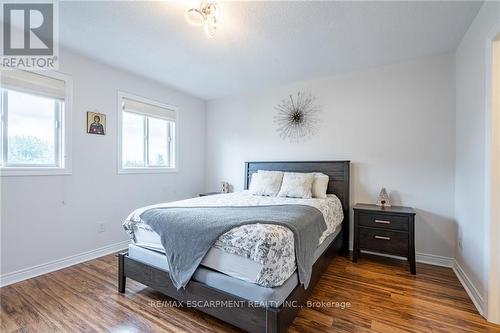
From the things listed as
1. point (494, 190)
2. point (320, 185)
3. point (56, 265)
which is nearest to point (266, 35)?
point (320, 185)

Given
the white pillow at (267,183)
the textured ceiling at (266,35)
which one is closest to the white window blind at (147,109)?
the textured ceiling at (266,35)

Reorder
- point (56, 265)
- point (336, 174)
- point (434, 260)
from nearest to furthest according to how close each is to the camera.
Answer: point (56, 265)
point (434, 260)
point (336, 174)

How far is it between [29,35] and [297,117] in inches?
131

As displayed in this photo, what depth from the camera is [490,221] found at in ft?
5.71

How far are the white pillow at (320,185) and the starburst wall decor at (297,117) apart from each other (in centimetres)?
73

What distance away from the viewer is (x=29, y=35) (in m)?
2.37

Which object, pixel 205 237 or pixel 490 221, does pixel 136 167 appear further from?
pixel 490 221

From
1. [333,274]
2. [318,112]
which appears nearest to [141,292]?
[333,274]

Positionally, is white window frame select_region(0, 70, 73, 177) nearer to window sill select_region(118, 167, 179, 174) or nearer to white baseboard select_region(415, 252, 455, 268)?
window sill select_region(118, 167, 179, 174)

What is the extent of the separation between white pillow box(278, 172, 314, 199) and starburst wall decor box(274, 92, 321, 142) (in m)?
0.76

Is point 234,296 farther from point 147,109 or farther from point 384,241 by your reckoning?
point 147,109

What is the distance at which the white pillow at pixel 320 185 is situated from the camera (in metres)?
3.02

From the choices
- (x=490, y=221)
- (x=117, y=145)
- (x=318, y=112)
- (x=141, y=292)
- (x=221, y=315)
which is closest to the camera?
(x=221, y=315)

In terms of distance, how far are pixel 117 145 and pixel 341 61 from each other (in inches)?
125
